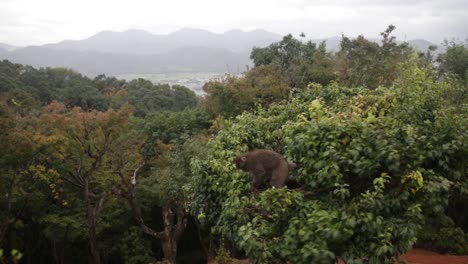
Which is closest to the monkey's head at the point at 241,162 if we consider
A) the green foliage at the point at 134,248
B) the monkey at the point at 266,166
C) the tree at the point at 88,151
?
the monkey at the point at 266,166

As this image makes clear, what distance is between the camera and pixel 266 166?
6.12m

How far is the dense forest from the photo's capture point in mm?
4926

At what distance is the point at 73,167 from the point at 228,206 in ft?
33.2

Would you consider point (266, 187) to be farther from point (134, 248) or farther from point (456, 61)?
point (456, 61)

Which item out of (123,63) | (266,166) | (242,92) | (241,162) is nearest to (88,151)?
(242,92)

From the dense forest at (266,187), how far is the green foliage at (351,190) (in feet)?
0.07

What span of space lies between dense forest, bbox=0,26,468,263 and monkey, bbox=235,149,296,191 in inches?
5.5

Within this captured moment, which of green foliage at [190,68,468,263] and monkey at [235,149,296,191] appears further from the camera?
monkey at [235,149,296,191]

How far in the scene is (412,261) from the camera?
10.3 m

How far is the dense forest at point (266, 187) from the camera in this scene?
4.93 metres

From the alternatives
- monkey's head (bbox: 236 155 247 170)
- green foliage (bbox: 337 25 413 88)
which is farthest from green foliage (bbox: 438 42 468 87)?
monkey's head (bbox: 236 155 247 170)

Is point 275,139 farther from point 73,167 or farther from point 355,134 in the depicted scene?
point 73,167

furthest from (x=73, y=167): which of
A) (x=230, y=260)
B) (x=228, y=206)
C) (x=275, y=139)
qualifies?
(x=228, y=206)

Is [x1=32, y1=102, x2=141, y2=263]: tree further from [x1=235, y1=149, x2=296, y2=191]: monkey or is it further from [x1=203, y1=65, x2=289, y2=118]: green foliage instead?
[x1=235, y1=149, x2=296, y2=191]: monkey
